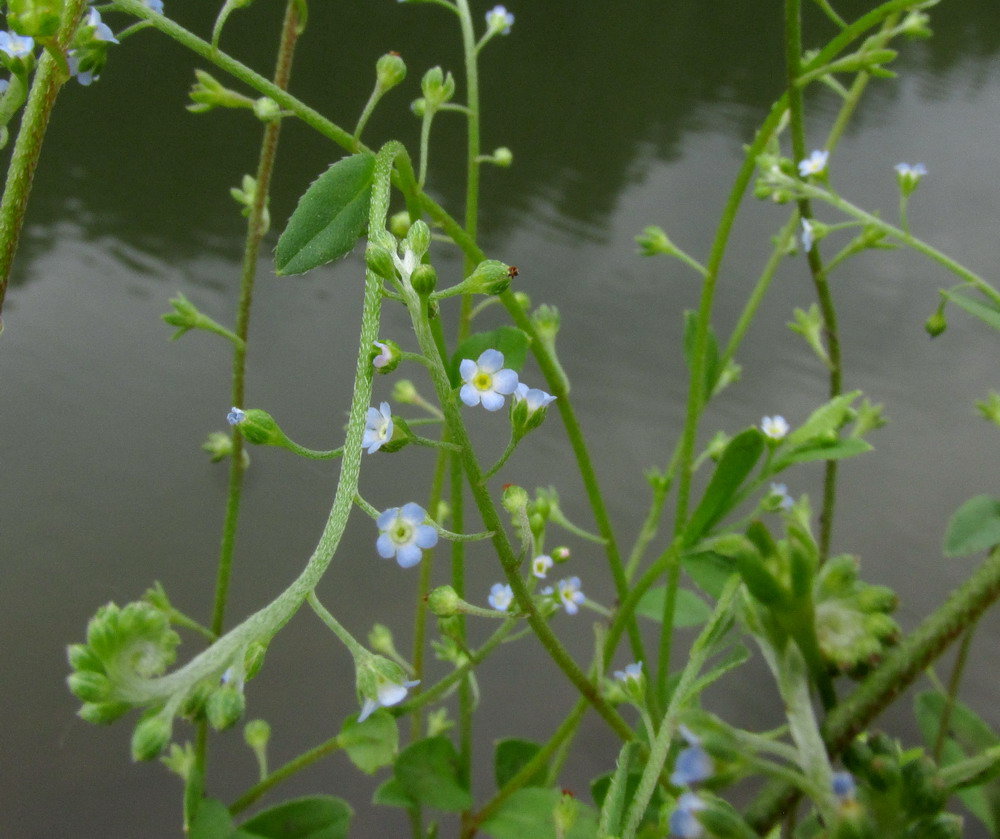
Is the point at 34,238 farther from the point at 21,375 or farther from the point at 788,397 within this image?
the point at 788,397

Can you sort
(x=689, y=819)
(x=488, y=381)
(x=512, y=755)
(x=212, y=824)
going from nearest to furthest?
(x=689, y=819) → (x=488, y=381) → (x=212, y=824) → (x=512, y=755)

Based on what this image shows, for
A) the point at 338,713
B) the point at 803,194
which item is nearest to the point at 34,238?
the point at 338,713

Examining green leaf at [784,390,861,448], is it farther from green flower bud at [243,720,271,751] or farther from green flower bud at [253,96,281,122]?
green flower bud at [243,720,271,751]

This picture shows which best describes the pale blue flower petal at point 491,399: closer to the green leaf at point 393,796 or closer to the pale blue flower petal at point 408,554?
the pale blue flower petal at point 408,554

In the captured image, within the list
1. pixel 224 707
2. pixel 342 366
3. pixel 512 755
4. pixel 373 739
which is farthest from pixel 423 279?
pixel 342 366

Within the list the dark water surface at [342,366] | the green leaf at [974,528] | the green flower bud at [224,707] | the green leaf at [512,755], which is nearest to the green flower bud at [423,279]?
the green flower bud at [224,707]

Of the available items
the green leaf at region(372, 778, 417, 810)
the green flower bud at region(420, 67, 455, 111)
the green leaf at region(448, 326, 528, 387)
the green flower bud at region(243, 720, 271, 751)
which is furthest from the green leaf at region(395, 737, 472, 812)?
the green flower bud at region(420, 67, 455, 111)

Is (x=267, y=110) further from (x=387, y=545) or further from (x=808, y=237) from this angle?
(x=808, y=237)

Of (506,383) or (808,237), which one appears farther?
(808,237)
